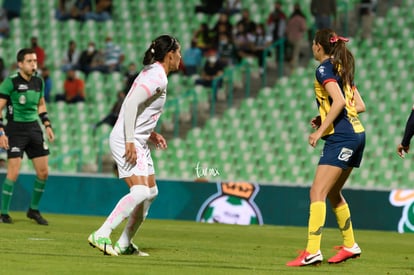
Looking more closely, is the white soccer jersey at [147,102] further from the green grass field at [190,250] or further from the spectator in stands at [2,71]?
the spectator in stands at [2,71]

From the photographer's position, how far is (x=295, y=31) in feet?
77.9

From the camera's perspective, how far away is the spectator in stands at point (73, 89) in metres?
25.0

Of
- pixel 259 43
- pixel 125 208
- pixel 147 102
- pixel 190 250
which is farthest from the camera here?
pixel 259 43

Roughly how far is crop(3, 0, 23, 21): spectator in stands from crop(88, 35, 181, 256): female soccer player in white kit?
62.9ft

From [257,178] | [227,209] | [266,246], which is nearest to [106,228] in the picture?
[266,246]

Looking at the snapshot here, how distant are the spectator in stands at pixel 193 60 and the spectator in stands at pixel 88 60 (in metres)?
2.40

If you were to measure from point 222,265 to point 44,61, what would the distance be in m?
17.7

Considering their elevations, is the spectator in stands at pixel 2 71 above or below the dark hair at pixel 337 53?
below

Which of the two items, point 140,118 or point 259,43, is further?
point 259,43

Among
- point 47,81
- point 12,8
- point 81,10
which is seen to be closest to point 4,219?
point 47,81

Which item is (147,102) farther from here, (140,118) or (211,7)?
(211,7)

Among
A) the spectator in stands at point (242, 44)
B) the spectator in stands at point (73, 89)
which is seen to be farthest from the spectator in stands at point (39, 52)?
the spectator in stands at point (242, 44)

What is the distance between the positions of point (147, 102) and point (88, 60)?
1577 centimetres

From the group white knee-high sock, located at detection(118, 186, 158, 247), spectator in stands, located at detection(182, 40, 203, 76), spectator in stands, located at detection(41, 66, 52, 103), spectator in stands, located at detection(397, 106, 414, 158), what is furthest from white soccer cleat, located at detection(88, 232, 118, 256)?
spectator in stands, located at detection(41, 66, 52, 103)
